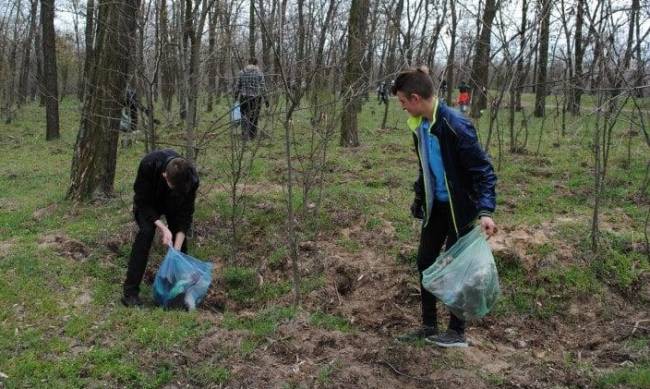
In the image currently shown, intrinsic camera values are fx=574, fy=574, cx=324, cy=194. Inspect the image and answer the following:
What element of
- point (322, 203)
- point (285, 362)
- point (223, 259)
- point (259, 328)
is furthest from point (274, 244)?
point (285, 362)

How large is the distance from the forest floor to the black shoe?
85 millimetres

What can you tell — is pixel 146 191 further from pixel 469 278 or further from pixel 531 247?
pixel 531 247

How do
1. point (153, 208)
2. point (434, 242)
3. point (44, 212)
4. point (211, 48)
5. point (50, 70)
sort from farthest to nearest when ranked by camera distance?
1. point (50, 70)
2. point (44, 212)
3. point (211, 48)
4. point (153, 208)
5. point (434, 242)

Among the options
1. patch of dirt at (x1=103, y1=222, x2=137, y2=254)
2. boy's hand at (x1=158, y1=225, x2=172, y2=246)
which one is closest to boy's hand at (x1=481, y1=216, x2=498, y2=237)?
boy's hand at (x1=158, y1=225, x2=172, y2=246)

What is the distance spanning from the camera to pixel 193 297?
4.33 m

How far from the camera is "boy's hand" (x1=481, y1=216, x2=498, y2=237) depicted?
303 centimetres

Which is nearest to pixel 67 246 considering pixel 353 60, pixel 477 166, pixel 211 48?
pixel 211 48

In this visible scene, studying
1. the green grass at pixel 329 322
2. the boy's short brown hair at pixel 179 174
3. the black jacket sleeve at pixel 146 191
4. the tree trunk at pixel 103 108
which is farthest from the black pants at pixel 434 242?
the tree trunk at pixel 103 108

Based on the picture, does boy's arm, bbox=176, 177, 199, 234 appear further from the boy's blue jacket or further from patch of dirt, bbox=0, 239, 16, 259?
the boy's blue jacket

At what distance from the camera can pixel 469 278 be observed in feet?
10.3

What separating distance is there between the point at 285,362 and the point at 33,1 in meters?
20.6

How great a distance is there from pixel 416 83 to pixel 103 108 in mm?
4408

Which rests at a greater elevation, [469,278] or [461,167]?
[461,167]

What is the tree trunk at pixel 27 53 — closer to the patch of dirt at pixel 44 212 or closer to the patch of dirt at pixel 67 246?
the patch of dirt at pixel 44 212
